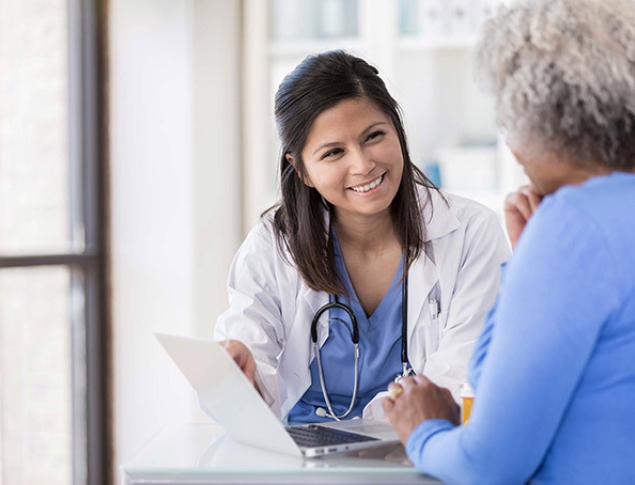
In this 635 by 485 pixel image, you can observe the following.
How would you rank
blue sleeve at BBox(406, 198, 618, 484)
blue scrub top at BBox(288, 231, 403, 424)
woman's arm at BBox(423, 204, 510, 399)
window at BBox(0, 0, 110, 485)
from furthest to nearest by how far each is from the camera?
window at BBox(0, 0, 110, 485) → blue scrub top at BBox(288, 231, 403, 424) → woman's arm at BBox(423, 204, 510, 399) → blue sleeve at BBox(406, 198, 618, 484)

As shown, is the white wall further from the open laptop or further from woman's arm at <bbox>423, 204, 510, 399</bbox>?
the open laptop

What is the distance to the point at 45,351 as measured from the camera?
3.27 meters

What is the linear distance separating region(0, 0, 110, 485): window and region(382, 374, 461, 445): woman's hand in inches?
78.6

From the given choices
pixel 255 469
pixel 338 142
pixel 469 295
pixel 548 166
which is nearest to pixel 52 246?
pixel 338 142

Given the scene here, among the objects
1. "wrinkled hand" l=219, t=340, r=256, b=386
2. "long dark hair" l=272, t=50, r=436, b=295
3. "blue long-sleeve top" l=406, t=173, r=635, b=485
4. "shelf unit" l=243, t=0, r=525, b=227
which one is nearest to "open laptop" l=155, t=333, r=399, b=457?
"wrinkled hand" l=219, t=340, r=256, b=386

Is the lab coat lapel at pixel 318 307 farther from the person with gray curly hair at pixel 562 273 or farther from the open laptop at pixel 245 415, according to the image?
the person with gray curly hair at pixel 562 273

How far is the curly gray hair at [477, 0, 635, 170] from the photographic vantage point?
3.69ft

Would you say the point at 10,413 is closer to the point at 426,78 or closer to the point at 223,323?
the point at 223,323

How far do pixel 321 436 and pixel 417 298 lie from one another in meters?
0.57

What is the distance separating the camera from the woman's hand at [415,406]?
130 cm

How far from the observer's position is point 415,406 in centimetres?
132

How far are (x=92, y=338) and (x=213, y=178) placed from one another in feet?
2.46

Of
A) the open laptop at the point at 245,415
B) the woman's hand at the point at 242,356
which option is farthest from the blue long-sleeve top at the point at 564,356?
the woman's hand at the point at 242,356

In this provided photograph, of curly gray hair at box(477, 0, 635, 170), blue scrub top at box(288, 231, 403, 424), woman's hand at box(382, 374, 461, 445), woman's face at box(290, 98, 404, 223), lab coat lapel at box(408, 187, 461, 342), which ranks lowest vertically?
blue scrub top at box(288, 231, 403, 424)
